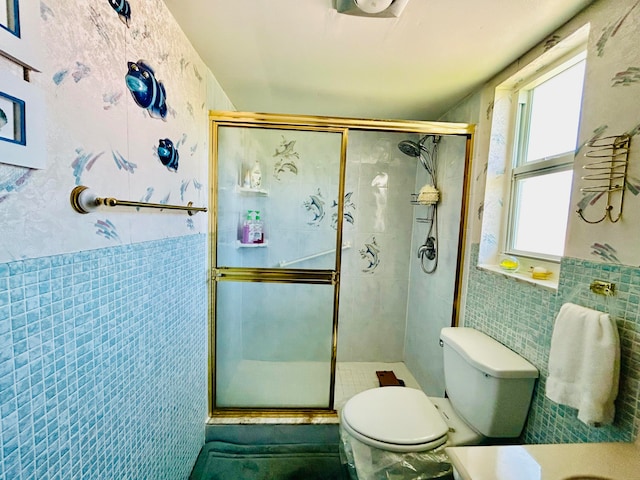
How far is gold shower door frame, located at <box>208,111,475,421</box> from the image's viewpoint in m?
1.57

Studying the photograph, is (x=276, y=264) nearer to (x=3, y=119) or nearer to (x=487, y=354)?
(x=487, y=354)

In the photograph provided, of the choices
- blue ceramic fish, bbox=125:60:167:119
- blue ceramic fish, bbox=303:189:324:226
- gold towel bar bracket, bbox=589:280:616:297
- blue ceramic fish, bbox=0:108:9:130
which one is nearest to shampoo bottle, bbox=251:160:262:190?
blue ceramic fish, bbox=303:189:324:226

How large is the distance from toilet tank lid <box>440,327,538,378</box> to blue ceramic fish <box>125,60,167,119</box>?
5.25ft

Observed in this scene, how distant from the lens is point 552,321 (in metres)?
1.07

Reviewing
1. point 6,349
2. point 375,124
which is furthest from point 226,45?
point 6,349

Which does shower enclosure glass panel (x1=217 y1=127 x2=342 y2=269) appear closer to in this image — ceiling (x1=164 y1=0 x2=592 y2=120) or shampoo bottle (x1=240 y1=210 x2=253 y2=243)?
shampoo bottle (x1=240 y1=210 x2=253 y2=243)

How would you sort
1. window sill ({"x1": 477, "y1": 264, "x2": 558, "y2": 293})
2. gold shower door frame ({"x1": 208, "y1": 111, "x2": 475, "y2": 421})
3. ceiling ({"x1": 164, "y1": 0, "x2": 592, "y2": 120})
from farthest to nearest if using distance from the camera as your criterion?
gold shower door frame ({"x1": 208, "y1": 111, "x2": 475, "y2": 421}) < window sill ({"x1": 477, "y1": 264, "x2": 558, "y2": 293}) < ceiling ({"x1": 164, "y1": 0, "x2": 592, "y2": 120})

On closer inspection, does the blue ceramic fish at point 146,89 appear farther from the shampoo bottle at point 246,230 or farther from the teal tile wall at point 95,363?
the shampoo bottle at point 246,230

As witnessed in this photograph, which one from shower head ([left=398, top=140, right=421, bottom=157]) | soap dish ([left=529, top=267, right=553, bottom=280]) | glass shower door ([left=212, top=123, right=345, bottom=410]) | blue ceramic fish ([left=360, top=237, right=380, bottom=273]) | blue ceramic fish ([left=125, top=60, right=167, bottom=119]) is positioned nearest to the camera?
blue ceramic fish ([left=125, top=60, right=167, bottom=119])

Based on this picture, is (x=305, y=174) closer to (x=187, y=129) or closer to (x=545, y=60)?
(x=187, y=129)

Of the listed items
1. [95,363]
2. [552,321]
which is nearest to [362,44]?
[552,321]

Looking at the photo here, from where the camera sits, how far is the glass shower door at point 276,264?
1.67 m

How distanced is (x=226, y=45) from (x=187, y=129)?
414 mm

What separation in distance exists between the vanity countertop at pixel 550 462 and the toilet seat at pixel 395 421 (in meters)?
0.40
